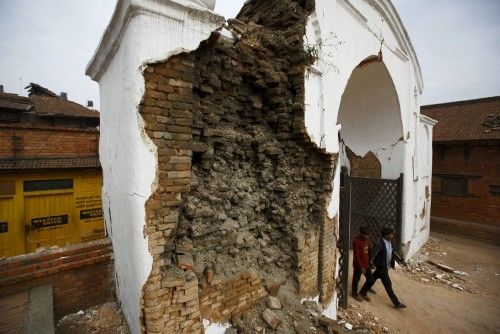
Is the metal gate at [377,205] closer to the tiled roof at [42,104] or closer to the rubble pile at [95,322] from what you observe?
the rubble pile at [95,322]

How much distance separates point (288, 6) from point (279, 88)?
129 centimetres

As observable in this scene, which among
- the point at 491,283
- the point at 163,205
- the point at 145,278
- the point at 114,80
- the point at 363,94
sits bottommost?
the point at 491,283

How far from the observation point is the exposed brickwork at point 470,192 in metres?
10.6

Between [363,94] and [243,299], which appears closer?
[243,299]

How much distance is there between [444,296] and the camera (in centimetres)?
589

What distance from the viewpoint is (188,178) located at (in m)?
2.50

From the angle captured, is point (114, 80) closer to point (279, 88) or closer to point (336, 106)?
point (279, 88)

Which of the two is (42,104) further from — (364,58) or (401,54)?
(401,54)

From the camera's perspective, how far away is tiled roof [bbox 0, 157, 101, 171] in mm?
6949

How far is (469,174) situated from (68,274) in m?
14.5

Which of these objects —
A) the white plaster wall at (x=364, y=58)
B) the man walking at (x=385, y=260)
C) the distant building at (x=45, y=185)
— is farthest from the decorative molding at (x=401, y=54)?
the distant building at (x=45, y=185)

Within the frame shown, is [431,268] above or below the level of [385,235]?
below

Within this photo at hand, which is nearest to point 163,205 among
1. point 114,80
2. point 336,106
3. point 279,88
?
point 114,80

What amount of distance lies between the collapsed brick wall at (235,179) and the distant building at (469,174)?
10346 millimetres
